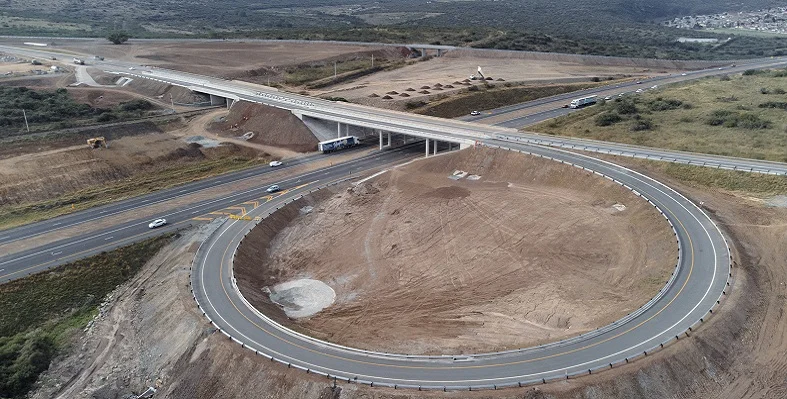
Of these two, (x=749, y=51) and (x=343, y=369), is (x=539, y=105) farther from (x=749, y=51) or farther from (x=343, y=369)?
(x=749, y=51)

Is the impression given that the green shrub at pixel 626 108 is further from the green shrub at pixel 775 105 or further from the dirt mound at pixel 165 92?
the dirt mound at pixel 165 92

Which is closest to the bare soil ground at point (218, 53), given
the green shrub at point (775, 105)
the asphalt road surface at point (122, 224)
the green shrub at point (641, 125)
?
the asphalt road surface at point (122, 224)

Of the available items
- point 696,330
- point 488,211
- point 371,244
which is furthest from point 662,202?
point 371,244

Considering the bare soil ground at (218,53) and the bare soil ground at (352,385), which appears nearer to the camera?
the bare soil ground at (352,385)

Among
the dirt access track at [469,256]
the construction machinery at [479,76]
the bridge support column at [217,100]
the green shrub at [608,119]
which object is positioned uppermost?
the construction machinery at [479,76]

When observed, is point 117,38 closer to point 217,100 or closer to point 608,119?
point 217,100

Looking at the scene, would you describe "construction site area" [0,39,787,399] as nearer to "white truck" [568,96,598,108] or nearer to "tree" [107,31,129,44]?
"white truck" [568,96,598,108]

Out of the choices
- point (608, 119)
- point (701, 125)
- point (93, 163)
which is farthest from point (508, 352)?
point (93, 163)
